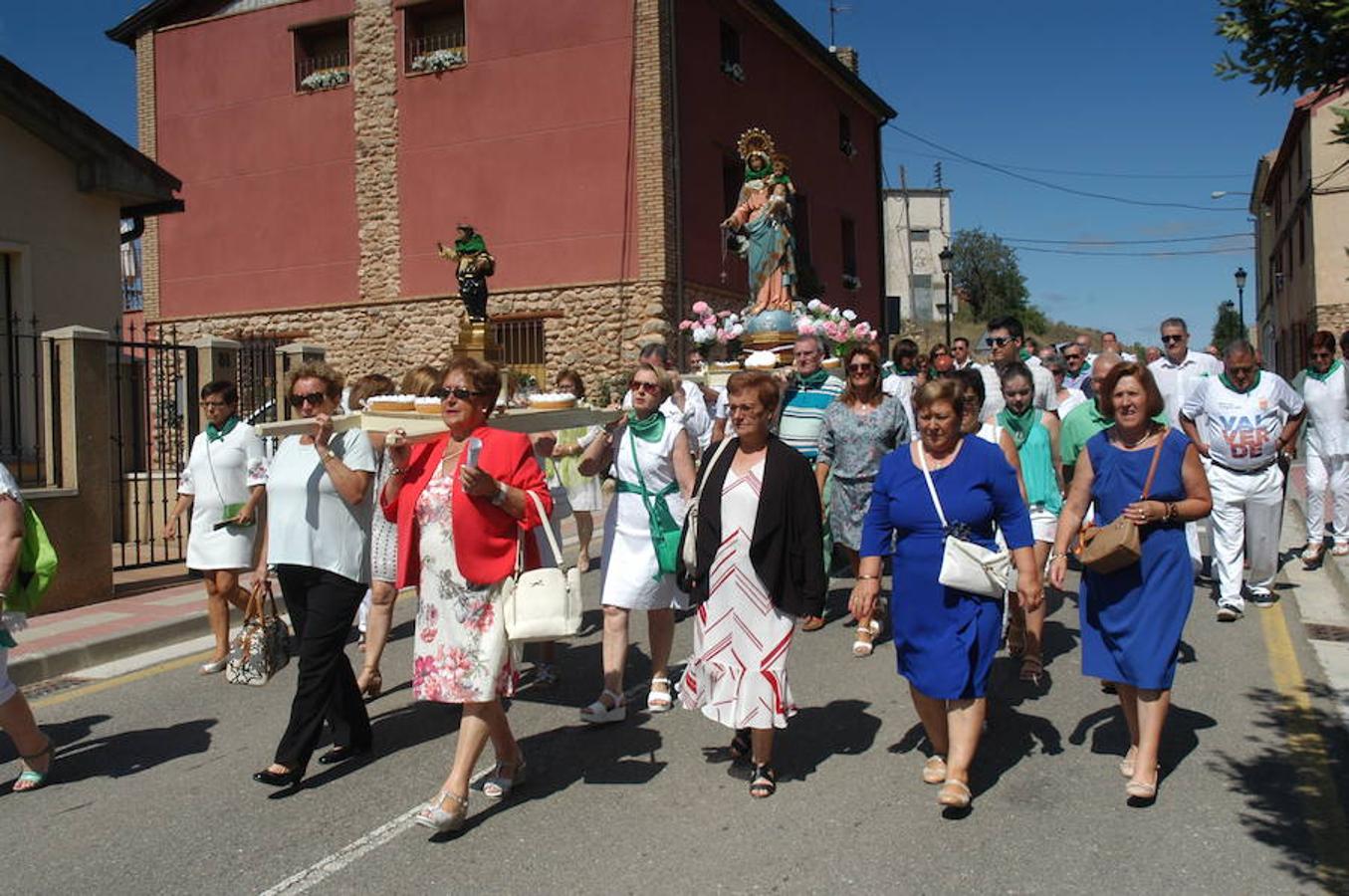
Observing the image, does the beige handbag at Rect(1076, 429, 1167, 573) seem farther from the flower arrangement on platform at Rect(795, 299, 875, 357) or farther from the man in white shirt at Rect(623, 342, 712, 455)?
the flower arrangement on platform at Rect(795, 299, 875, 357)

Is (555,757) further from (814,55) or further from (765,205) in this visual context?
(814,55)

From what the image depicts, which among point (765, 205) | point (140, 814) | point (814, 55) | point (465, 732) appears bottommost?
point (140, 814)

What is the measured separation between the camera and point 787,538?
491cm

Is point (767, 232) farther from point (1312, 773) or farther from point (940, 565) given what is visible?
point (1312, 773)

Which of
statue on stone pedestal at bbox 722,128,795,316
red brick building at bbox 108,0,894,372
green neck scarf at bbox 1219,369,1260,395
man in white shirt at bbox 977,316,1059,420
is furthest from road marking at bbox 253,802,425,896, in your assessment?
red brick building at bbox 108,0,894,372

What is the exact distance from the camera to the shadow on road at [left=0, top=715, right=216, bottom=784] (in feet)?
18.1

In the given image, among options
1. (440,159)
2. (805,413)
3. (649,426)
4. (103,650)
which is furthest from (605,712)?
(440,159)

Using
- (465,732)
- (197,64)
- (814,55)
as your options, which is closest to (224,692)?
(465,732)

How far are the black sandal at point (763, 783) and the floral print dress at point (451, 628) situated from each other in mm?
1104

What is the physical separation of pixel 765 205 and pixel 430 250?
9.72 m

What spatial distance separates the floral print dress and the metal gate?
727 cm

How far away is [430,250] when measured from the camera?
22547 millimetres

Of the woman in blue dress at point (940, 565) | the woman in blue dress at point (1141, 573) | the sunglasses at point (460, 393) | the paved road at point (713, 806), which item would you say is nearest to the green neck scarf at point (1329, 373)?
the paved road at point (713, 806)

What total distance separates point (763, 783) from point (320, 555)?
218cm
